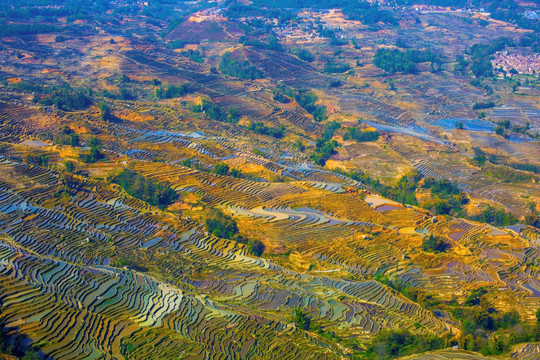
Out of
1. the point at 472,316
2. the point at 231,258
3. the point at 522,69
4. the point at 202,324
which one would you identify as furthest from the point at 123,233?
the point at 522,69

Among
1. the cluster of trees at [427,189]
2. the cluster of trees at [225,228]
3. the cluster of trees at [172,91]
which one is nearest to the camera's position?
the cluster of trees at [225,228]

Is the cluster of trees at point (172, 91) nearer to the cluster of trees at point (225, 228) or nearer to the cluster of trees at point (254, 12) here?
the cluster of trees at point (225, 228)

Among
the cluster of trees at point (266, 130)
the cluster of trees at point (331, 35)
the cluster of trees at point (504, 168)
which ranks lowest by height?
the cluster of trees at point (266, 130)

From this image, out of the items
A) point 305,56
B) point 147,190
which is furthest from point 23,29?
point 147,190

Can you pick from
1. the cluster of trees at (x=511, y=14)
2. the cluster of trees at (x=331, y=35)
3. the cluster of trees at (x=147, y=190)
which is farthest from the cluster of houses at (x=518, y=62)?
the cluster of trees at (x=147, y=190)

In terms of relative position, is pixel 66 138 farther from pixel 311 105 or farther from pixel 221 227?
pixel 311 105

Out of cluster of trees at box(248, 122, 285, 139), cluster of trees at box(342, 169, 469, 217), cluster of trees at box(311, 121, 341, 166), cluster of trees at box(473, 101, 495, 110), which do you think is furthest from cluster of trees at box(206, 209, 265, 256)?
cluster of trees at box(473, 101, 495, 110)

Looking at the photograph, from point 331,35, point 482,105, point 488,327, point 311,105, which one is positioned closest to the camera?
point 488,327

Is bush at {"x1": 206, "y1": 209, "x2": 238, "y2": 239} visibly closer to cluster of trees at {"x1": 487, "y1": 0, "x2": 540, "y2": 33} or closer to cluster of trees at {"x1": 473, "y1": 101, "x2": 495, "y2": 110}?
cluster of trees at {"x1": 473, "y1": 101, "x2": 495, "y2": 110}
